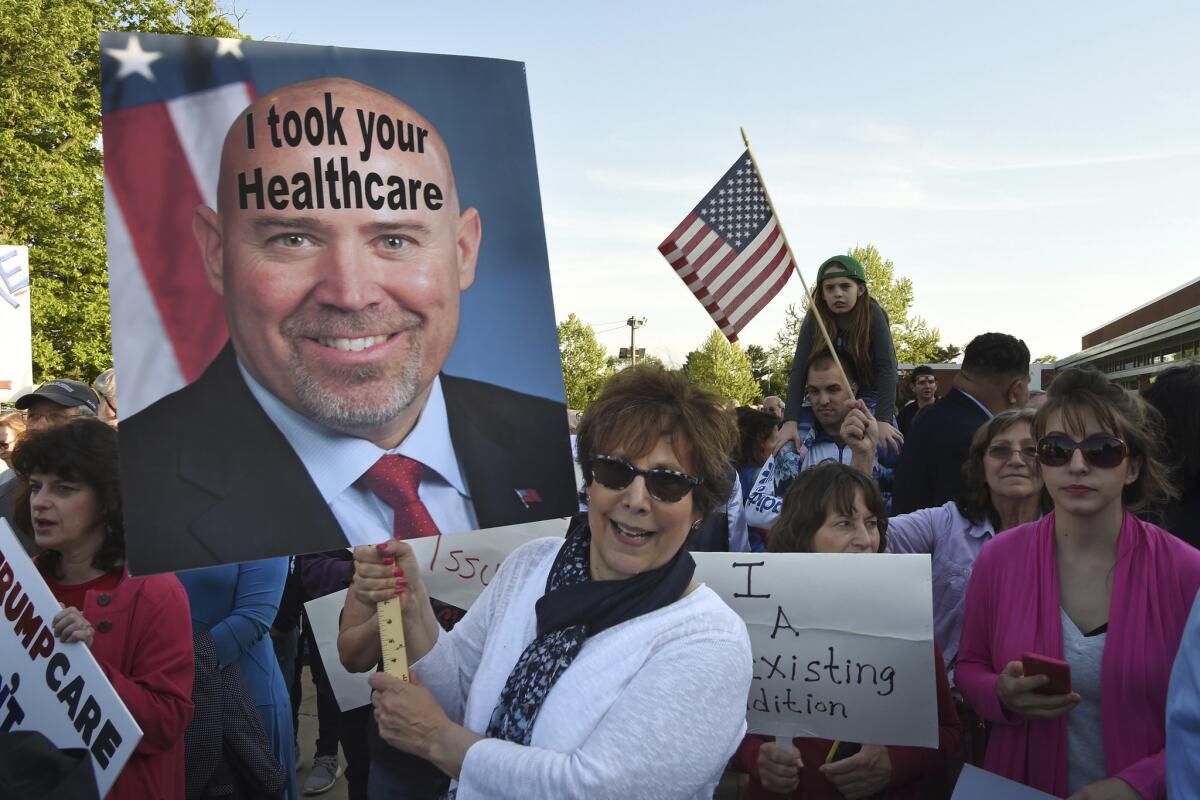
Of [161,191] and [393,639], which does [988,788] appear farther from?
[161,191]

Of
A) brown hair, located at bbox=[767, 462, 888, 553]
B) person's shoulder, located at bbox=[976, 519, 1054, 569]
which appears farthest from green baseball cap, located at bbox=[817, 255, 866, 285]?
person's shoulder, located at bbox=[976, 519, 1054, 569]

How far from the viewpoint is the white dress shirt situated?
2092mm

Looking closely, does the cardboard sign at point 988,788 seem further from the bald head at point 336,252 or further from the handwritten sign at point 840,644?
→ the bald head at point 336,252

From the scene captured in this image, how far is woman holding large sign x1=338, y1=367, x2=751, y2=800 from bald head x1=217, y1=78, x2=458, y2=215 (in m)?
0.71

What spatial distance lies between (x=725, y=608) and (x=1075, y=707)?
120 centimetres

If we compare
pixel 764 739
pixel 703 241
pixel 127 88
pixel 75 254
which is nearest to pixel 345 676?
pixel 764 739

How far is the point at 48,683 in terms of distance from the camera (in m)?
2.35

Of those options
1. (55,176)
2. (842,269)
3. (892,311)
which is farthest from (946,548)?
(892,311)

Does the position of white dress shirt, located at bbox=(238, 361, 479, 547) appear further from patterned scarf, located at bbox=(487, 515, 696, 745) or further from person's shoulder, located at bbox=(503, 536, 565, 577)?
patterned scarf, located at bbox=(487, 515, 696, 745)

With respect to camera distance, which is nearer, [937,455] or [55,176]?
[937,455]

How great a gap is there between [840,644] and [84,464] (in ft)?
7.71

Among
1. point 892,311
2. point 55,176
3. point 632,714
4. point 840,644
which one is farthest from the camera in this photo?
point 892,311

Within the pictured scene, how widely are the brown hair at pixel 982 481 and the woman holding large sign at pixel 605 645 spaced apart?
Result: 1.76m

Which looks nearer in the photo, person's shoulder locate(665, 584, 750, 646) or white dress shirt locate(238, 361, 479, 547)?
person's shoulder locate(665, 584, 750, 646)
